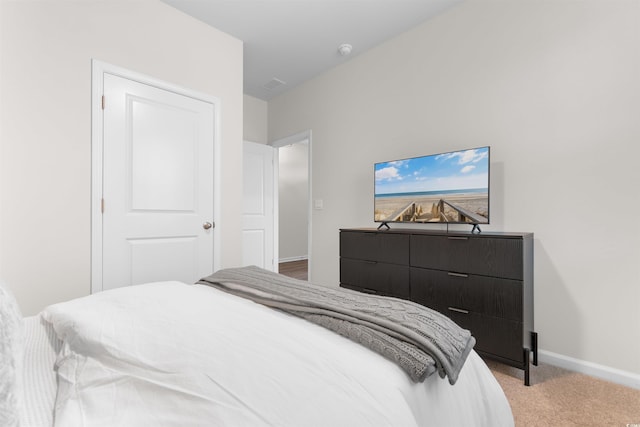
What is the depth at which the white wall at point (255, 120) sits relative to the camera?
4.27 metres

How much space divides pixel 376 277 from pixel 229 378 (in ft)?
6.54

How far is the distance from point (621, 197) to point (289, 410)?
2320 millimetres

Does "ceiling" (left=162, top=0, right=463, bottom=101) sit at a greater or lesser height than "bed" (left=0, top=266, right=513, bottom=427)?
greater

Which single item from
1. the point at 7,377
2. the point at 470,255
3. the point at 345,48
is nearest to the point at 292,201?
the point at 345,48

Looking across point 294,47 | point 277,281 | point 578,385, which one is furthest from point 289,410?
point 294,47

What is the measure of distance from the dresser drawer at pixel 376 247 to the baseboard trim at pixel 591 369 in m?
1.15

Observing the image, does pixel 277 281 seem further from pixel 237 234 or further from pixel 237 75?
pixel 237 75

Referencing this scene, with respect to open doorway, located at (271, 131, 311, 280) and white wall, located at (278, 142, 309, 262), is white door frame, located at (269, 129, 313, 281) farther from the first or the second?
white wall, located at (278, 142, 309, 262)

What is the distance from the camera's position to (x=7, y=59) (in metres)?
1.83

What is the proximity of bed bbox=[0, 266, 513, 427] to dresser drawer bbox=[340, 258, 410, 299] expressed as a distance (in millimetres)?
1347

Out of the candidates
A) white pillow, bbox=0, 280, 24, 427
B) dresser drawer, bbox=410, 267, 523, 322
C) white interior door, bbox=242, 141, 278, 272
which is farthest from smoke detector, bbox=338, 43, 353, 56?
white pillow, bbox=0, 280, 24, 427

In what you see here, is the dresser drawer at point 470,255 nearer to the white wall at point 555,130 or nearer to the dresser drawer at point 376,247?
the dresser drawer at point 376,247

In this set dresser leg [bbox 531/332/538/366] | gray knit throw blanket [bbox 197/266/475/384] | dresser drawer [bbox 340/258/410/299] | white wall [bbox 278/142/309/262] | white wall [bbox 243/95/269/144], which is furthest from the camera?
white wall [bbox 278/142/309/262]

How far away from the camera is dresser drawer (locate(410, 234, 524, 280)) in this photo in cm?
182
